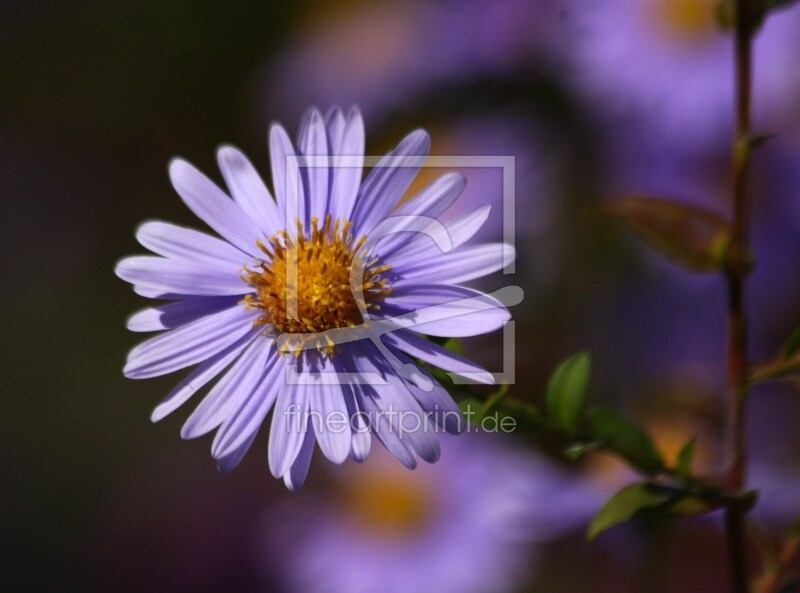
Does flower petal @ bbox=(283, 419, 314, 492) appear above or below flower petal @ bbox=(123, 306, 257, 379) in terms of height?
below

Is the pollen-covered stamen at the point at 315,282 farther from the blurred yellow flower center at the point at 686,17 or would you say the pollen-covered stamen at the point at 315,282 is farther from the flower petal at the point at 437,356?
the blurred yellow flower center at the point at 686,17

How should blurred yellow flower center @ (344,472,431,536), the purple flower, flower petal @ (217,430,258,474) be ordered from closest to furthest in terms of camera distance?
1. flower petal @ (217,430,258,474)
2. the purple flower
3. blurred yellow flower center @ (344,472,431,536)

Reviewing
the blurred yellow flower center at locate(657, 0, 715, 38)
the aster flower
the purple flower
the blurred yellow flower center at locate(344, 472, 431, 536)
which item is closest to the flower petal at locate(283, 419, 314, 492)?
the aster flower

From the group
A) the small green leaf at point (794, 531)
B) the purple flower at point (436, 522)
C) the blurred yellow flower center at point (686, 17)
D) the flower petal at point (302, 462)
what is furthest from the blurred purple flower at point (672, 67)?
the flower petal at point (302, 462)

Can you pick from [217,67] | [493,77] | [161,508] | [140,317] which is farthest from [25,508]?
[140,317]

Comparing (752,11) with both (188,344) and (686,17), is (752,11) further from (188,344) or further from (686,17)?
(686,17)

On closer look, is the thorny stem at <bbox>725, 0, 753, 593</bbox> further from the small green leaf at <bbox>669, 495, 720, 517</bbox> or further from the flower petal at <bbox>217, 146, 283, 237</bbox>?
the flower petal at <bbox>217, 146, 283, 237</bbox>

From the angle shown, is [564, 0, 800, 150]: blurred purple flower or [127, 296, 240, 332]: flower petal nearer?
[127, 296, 240, 332]: flower petal

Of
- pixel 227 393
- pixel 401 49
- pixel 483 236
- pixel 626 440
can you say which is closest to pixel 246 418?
pixel 227 393
